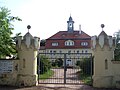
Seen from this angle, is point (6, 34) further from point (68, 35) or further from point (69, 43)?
point (68, 35)

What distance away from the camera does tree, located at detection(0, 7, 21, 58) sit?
16.6m

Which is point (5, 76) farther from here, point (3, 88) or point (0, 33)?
point (0, 33)

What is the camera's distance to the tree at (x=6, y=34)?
16.6 m

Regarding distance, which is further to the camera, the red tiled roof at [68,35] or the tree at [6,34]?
the red tiled roof at [68,35]

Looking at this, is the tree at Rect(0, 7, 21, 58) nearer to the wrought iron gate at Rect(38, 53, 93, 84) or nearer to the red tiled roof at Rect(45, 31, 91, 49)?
the wrought iron gate at Rect(38, 53, 93, 84)

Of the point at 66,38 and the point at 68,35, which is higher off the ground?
the point at 68,35

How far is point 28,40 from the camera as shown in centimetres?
1652

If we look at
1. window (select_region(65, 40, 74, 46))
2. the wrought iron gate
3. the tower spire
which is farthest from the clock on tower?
the wrought iron gate

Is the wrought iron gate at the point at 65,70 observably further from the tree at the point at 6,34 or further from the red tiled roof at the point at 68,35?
the red tiled roof at the point at 68,35

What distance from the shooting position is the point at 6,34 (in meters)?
16.8

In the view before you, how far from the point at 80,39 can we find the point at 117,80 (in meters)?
62.1

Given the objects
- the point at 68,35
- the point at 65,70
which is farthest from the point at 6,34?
the point at 68,35

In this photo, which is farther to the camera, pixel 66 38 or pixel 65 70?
pixel 66 38

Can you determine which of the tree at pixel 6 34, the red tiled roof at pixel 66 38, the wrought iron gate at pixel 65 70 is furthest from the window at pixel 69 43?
the tree at pixel 6 34
